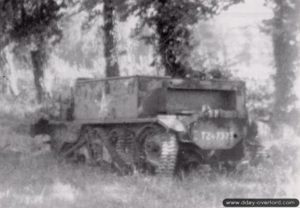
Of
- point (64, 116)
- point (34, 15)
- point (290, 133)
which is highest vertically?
point (34, 15)

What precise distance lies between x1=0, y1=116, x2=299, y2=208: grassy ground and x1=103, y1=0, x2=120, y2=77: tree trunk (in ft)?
20.0

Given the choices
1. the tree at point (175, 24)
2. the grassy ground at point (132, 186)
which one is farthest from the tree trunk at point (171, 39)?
the grassy ground at point (132, 186)

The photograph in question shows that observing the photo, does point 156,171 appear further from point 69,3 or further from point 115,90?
point 69,3

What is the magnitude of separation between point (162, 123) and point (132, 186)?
1291mm

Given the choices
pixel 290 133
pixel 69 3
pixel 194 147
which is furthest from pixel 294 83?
pixel 194 147

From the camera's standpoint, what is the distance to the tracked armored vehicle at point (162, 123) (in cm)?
1050

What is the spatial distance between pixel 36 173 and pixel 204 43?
38.0 metres

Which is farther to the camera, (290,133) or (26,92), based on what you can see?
(26,92)

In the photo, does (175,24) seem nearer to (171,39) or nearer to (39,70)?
(171,39)

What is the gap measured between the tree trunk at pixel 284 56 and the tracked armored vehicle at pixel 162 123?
697cm

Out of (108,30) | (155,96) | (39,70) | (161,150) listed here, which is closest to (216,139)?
(161,150)

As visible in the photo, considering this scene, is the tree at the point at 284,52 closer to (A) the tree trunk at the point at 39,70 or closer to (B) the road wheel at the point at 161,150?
(B) the road wheel at the point at 161,150

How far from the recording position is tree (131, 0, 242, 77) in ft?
46.9

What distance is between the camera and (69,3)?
17.3m
